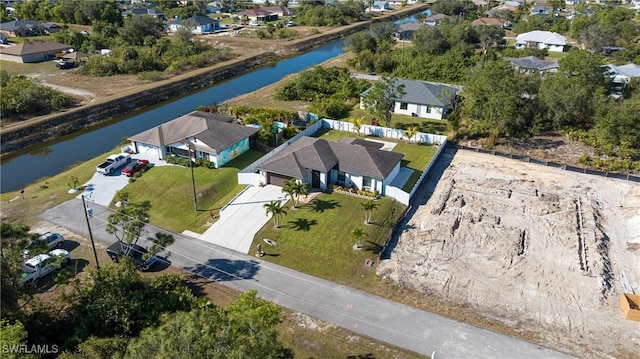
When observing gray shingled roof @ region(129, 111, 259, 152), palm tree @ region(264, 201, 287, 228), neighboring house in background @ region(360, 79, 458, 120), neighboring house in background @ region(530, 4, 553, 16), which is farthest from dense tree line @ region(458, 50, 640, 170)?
neighboring house in background @ region(530, 4, 553, 16)

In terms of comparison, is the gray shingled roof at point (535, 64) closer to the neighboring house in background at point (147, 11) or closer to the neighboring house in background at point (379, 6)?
the neighboring house in background at point (379, 6)

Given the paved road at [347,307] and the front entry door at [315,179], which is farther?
the front entry door at [315,179]

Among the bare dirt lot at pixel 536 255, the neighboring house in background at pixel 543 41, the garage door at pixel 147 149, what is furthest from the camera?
the neighboring house in background at pixel 543 41

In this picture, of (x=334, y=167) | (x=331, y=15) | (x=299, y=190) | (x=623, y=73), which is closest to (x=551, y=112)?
(x=623, y=73)

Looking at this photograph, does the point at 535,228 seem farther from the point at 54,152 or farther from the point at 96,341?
the point at 54,152

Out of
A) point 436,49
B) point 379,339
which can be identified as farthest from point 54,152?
point 436,49

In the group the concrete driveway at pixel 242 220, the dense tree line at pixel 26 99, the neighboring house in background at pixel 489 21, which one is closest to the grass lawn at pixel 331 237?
the concrete driveway at pixel 242 220

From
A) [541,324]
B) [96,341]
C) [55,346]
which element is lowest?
[541,324]

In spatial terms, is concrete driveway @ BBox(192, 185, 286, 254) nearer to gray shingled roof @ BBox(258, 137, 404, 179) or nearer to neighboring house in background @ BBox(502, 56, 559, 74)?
gray shingled roof @ BBox(258, 137, 404, 179)
